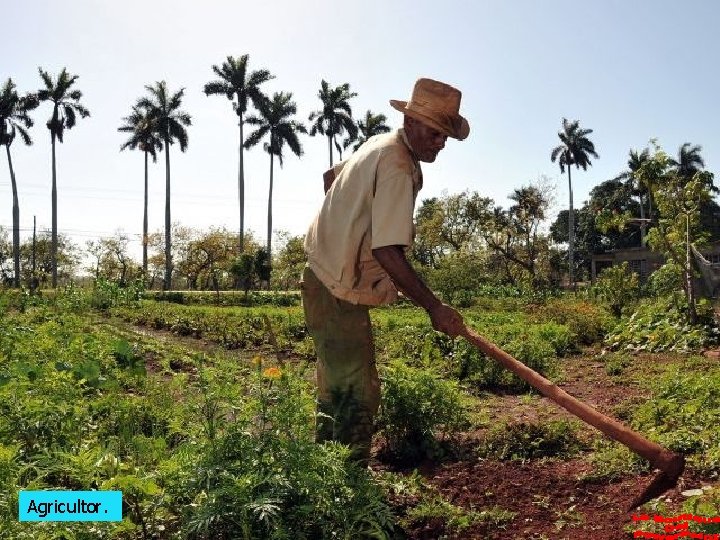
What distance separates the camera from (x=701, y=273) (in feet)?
34.3

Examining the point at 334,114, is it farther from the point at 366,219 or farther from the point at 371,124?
the point at 366,219

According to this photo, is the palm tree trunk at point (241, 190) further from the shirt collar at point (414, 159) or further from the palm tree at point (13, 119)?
the shirt collar at point (414, 159)

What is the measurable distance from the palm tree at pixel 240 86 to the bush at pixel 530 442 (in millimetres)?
39035

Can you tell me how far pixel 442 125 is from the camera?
297 centimetres

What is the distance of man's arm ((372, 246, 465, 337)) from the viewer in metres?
2.82

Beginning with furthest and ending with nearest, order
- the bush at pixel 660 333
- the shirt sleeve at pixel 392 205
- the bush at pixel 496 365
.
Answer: the bush at pixel 660 333, the bush at pixel 496 365, the shirt sleeve at pixel 392 205

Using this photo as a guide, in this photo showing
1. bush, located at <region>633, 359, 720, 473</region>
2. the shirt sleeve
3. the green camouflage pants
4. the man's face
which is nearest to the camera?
the shirt sleeve

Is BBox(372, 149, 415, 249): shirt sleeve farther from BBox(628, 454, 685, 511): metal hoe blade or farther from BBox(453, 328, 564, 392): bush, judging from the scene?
BBox(453, 328, 564, 392): bush

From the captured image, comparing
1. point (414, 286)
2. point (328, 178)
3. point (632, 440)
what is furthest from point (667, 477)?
point (328, 178)

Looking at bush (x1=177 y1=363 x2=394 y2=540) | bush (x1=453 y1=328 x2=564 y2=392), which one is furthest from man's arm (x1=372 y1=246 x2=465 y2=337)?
bush (x1=453 y1=328 x2=564 y2=392)

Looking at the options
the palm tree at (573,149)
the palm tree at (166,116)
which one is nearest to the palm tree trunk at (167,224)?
the palm tree at (166,116)

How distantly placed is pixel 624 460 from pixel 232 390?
8.24 ft

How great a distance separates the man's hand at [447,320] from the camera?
291 centimetres

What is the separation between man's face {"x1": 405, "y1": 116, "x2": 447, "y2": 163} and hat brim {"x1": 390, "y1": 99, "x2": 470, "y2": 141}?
0.04 m
